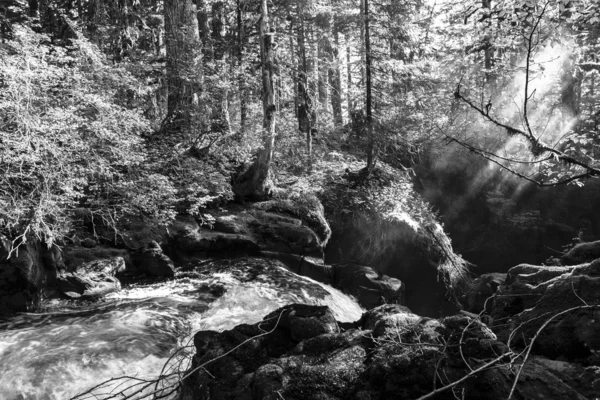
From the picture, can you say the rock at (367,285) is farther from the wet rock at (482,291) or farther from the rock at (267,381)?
the rock at (267,381)

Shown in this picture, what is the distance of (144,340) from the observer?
21.5 ft

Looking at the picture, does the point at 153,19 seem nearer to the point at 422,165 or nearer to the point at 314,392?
the point at 422,165

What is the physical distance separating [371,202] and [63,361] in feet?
32.0

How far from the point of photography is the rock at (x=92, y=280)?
831 cm

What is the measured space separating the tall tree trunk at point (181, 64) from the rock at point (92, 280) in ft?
14.8

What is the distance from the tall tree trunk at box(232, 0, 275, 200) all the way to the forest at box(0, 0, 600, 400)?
0.22ft

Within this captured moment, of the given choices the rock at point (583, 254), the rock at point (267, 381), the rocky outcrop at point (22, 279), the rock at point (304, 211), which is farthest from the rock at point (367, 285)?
the rock at point (267, 381)

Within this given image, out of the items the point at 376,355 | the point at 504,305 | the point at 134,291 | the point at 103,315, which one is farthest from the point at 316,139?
the point at 376,355

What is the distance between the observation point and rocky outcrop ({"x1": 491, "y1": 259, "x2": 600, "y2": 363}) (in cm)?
345

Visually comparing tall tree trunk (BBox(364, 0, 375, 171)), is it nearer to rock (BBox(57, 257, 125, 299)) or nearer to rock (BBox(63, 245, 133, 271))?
rock (BBox(63, 245, 133, 271))

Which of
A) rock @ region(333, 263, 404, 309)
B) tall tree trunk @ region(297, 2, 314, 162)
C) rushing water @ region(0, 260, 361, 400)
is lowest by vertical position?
rock @ region(333, 263, 404, 309)

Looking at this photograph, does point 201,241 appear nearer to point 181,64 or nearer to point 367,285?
point 367,285

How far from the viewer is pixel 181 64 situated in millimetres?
12367

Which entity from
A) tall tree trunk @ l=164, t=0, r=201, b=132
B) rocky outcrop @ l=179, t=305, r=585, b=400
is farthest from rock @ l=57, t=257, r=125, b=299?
rocky outcrop @ l=179, t=305, r=585, b=400
